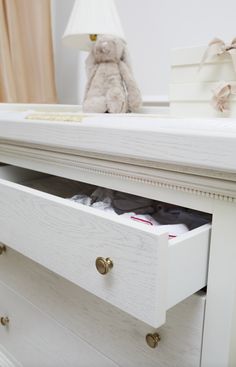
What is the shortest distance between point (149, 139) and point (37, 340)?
2.00ft

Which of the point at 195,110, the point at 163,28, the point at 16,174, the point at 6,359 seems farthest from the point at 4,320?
the point at 163,28

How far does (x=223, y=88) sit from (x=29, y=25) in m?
1.01

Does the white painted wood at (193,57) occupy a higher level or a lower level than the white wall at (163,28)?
lower

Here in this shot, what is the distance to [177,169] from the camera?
18.8 inches

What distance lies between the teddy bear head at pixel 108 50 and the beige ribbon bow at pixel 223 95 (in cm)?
30

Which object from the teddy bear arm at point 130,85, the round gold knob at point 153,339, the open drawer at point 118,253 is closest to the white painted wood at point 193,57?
the teddy bear arm at point 130,85

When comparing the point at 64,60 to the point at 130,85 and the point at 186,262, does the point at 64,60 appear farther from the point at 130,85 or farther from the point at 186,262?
the point at 186,262

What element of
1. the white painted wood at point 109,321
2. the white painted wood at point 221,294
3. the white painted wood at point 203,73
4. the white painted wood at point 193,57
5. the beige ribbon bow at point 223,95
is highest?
the white painted wood at point 193,57

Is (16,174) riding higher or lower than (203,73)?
lower

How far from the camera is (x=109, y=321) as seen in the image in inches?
24.4

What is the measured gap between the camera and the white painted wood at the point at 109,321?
0.52 meters

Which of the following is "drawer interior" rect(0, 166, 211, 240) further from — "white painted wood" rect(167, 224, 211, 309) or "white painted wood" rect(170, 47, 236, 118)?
"white painted wood" rect(170, 47, 236, 118)

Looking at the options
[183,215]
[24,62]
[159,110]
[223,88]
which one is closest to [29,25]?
[24,62]

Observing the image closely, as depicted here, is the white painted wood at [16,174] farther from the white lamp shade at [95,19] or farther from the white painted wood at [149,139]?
the white lamp shade at [95,19]
